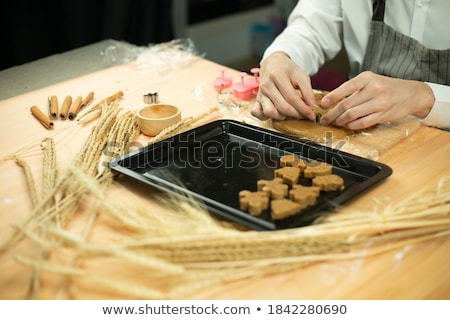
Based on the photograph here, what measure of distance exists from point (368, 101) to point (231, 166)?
0.43 m

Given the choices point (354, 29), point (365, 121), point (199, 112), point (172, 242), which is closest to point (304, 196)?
point (172, 242)

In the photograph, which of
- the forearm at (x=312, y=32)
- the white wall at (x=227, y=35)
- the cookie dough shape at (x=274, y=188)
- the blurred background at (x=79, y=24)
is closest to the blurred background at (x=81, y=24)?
the blurred background at (x=79, y=24)

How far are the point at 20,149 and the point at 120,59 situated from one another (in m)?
0.80

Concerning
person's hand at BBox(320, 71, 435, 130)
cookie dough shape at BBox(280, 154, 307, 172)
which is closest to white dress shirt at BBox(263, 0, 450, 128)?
person's hand at BBox(320, 71, 435, 130)

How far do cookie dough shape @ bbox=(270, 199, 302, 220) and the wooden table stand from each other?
0.12 metres

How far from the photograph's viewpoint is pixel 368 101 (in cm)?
144

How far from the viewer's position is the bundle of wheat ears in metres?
0.90

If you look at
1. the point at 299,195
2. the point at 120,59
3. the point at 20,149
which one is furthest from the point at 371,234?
the point at 120,59

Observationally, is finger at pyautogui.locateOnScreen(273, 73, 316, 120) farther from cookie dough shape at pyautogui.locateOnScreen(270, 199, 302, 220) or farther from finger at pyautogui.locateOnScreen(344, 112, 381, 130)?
cookie dough shape at pyautogui.locateOnScreen(270, 199, 302, 220)

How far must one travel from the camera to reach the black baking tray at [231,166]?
3.55 feet

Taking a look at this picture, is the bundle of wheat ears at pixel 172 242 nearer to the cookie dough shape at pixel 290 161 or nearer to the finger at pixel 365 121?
the cookie dough shape at pixel 290 161

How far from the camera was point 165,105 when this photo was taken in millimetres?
1581

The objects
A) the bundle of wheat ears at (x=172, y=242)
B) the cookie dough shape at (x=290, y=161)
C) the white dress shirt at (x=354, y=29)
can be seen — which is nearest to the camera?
the bundle of wheat ears at (x=172, y=242)

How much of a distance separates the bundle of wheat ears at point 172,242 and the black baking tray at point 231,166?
0.03m
